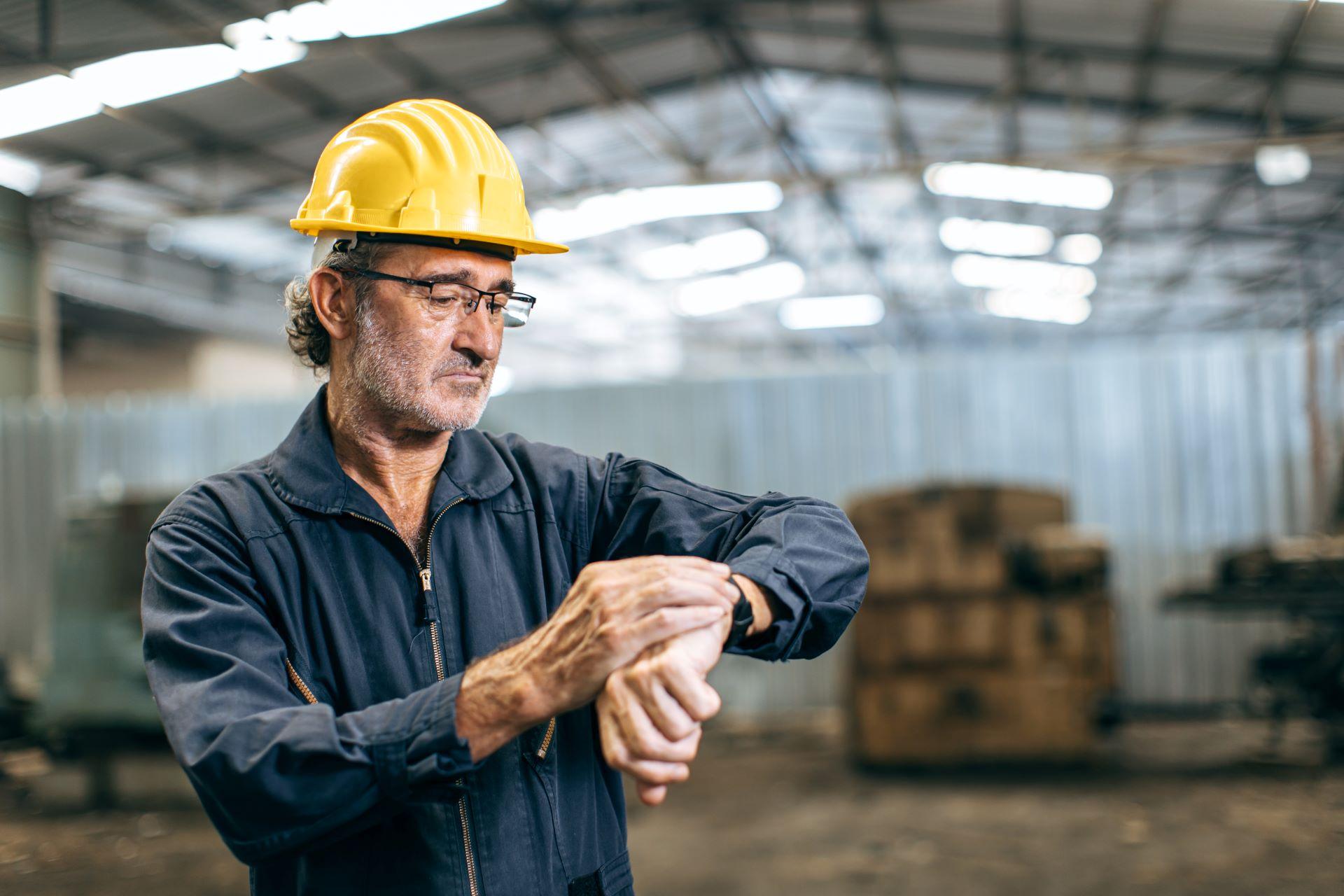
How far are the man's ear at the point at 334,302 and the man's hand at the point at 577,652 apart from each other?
2.45 feet

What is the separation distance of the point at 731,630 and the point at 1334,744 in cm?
743

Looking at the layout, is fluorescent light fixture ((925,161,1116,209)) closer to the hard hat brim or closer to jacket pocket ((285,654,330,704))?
the hard hat brim

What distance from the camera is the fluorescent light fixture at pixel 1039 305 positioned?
19.8 meters

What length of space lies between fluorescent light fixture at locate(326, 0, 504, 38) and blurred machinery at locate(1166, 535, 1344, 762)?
7.19 meters

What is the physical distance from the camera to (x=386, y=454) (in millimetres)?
1712

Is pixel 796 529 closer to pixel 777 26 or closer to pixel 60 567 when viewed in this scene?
pixel 60 567

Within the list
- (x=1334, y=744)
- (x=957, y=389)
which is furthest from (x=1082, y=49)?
(x=1334, y=744)

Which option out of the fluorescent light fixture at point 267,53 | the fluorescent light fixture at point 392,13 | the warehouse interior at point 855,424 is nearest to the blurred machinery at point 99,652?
the warehouse interior at point 855,424

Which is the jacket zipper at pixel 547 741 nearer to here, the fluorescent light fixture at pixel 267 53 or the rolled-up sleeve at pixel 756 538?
the rolled-up sleeve at pixel 756 538

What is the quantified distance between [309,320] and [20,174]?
8964 millimetres

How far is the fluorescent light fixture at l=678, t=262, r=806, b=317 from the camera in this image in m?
Answer: 18.2

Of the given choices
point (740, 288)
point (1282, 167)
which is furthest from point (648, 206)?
point (1282, 167)

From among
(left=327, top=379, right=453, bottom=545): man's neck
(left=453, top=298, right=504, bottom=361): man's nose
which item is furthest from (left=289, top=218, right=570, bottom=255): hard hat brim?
(left=327, top=379, right=453, bottom=545): man's neck

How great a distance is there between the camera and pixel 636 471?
71.1 inches
